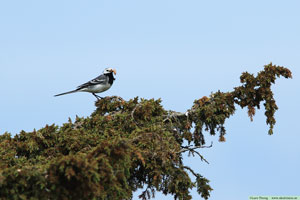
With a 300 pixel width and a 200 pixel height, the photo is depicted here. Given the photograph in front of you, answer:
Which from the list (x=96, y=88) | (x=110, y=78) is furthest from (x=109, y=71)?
(x=96, y=88)

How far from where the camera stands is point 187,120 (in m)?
13.0

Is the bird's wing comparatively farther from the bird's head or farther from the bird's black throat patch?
the bird's head

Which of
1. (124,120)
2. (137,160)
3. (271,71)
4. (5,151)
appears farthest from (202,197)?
(5,151)

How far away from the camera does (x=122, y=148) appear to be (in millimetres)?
8133

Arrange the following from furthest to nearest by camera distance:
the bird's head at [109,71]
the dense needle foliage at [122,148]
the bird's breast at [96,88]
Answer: the bird's head at [109,71] < the bird's breast at [96,88] < the dense needle foliage at [122,148]

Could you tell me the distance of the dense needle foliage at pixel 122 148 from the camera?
7754 mm

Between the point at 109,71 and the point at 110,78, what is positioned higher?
the point at 109,71

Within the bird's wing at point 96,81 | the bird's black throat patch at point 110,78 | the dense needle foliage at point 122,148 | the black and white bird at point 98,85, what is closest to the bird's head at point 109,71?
the black and white bird at point 98,85

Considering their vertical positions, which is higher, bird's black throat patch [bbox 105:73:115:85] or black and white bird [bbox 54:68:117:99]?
bird's black throat patch [bbox 105:73:115:85]

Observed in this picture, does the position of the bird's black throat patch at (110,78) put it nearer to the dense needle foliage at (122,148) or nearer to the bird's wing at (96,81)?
the bird's wing at (96,81)

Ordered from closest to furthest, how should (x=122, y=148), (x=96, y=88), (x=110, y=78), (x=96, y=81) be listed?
(x=122, y=148)
(x=96, y=88)
(x=96, y=81)
(x=110, y=78)

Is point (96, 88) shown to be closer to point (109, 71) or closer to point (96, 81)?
point (96, 81)

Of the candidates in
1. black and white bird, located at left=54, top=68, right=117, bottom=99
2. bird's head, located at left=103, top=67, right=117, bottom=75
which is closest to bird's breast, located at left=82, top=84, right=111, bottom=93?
black and white bird, located at left=54, top=68, right=117, bottom=99

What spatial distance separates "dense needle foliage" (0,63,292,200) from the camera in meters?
7.75
